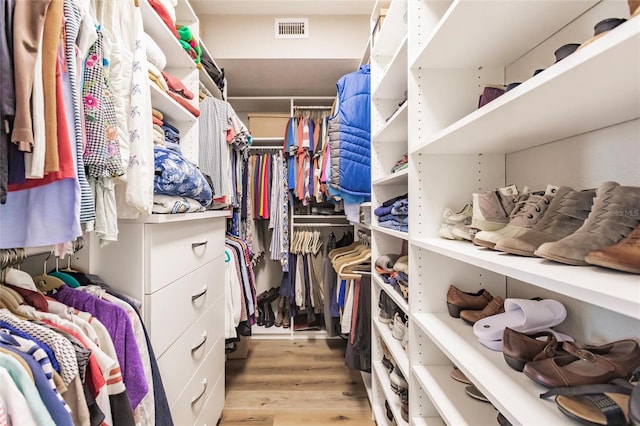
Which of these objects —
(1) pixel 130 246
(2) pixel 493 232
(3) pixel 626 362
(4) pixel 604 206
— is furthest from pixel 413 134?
(1) pixel 130 246

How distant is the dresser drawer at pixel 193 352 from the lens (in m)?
1.03

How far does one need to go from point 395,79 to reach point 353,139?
1.25 feet

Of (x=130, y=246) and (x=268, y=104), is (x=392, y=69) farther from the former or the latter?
(x=268, y=104)

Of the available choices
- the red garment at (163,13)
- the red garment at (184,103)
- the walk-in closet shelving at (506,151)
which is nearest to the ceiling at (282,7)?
the red garment at (163,13)

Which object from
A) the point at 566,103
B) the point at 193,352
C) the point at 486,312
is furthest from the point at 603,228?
the point at 193,352

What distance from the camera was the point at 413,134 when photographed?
0.98m

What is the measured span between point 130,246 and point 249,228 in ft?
5.02

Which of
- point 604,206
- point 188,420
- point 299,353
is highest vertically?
point 604,206

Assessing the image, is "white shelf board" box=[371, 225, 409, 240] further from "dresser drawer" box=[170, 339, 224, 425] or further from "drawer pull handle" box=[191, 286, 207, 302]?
"dresser drawer" box=[170, 339, 224, 425]

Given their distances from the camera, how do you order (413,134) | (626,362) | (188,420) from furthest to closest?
(188,420)
(413,134)
(626,362)

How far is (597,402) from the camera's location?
0.47 m

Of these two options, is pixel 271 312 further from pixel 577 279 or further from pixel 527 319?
pixel 577 279

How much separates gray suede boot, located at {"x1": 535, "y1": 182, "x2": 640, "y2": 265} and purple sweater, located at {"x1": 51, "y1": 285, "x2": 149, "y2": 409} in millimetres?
962

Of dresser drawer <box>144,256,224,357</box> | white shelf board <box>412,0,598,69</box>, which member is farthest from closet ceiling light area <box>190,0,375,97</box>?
dresser drawer <box>144,256,224,357</box>
